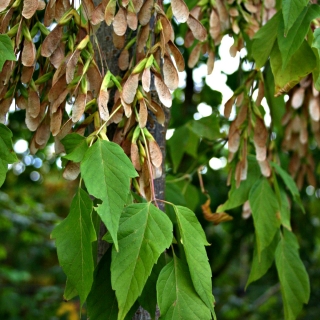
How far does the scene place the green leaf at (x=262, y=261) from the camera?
1.31m

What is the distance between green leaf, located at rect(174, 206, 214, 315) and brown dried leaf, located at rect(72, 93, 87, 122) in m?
0.25

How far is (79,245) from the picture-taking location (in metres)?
0.84

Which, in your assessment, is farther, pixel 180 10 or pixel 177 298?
pixel 180 10

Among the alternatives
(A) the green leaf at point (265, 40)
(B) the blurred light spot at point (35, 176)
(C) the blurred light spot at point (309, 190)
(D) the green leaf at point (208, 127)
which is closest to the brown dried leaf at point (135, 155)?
(A) the green leaf at point (265, 40)

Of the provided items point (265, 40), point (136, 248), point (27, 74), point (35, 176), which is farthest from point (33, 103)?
point (35, 176)

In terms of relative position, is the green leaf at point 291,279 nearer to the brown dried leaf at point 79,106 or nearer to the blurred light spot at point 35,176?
the brown dried leaf at point 79,106

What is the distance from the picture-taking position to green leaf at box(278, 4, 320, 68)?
3.27 ft

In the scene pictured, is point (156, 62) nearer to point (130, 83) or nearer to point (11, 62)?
point (130, 83)

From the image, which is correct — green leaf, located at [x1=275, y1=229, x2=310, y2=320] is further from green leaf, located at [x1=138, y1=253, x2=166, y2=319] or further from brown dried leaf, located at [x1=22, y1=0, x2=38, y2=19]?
brown dried leaf, located at [x1=22, y1=0, x2=38, y2=19]

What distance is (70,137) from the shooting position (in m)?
0.89

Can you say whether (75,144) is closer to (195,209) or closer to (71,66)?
A: (71,66)

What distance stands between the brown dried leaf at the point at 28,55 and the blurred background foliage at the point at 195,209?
24.8 inches

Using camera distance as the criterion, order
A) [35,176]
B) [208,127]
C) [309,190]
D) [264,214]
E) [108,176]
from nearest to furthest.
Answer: [108,176] → [264,214] → [208,127] → [309,190] → [35,176]

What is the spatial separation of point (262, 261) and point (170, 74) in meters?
0.61
